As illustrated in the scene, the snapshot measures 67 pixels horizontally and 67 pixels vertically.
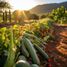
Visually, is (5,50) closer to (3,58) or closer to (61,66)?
(3,58)

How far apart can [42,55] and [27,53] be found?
78 centimetres

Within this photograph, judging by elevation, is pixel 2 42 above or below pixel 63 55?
above

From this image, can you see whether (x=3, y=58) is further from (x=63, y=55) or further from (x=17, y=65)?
(x=63, y=55)

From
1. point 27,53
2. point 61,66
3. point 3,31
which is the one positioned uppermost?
point 3,31

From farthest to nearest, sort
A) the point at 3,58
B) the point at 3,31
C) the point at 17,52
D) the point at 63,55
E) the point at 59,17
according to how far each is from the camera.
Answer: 1. the point at 59,17
2. the point at 63,55
3. the point at 3,31
4. the point at 17,52
5. the point at 3,58

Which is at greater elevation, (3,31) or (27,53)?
(3,31)

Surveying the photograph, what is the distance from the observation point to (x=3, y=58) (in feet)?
16.3

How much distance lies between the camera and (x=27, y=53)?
5.93 metres

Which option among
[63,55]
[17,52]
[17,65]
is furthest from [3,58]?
[63,55]

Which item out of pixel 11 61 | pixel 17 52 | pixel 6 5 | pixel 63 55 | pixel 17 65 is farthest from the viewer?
pixel 6 5

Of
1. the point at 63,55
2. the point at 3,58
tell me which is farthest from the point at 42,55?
the point at 3,58

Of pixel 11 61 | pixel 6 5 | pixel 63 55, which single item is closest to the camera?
pixel 11 61

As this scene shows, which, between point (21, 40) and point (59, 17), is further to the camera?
point (59, 17)

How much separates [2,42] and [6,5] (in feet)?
Answer: 49.9
